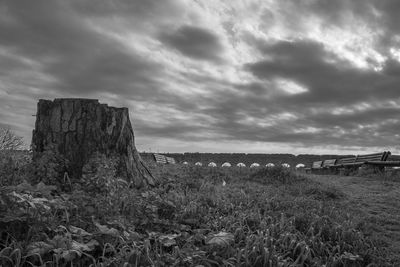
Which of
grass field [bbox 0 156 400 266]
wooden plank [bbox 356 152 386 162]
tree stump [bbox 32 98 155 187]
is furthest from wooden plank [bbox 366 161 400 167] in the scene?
tree stump [bbox 32 98 155 187]

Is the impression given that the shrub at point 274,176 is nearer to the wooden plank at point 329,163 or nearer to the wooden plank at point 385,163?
the wooden plank at point 385,163

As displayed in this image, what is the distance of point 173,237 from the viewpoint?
14.6 ft

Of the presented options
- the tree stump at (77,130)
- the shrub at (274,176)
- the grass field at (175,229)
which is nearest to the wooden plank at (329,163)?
the shrub at (274,176)

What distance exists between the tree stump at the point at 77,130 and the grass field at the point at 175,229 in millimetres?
668

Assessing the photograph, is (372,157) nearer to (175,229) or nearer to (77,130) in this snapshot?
(77,130)

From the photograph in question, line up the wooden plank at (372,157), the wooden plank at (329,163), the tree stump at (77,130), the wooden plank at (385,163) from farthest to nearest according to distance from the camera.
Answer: the wooden plank at (329,163) < the wooden plank at (372,157) < the wooden plank at (385,163) < the tree stump at (77,130)

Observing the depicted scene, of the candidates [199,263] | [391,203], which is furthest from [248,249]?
[391,203]

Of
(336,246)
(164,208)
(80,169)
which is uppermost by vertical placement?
(80,169)

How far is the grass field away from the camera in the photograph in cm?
373

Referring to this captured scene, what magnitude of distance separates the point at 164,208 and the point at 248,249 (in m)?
1.55

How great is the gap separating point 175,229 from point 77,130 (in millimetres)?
2948

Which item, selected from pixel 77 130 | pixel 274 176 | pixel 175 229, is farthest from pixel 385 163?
pixel 175 229

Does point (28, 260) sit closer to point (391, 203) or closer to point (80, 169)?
point (80, 169)

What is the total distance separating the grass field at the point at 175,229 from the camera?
3734 millimetres
